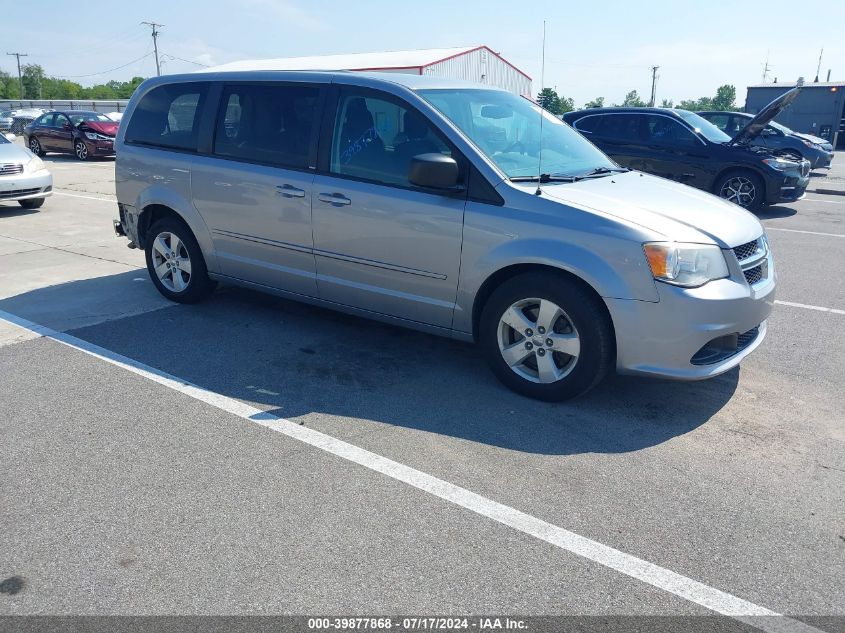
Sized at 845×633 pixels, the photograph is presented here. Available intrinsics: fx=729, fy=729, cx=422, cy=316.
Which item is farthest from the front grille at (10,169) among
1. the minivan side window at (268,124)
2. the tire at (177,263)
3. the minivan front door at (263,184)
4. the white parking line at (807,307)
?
the white parking line at (807,307)

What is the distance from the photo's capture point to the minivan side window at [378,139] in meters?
4.77

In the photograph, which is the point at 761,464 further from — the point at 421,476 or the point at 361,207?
the point at 361,207

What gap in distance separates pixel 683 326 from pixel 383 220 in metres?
2.01

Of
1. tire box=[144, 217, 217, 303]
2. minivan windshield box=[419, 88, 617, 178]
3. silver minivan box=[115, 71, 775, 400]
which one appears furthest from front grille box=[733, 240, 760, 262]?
tire box=[144, 217, 217, 303]

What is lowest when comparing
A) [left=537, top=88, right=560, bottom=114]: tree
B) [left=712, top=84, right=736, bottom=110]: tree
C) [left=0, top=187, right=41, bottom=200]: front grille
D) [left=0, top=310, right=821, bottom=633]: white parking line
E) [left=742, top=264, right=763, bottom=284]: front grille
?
[left=0, top=310, right=821, bottom=633]: white parking line

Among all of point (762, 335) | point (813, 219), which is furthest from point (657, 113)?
point (762, 335)

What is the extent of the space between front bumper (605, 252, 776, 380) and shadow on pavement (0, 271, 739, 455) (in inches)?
13.7

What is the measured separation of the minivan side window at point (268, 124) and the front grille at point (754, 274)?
3036 mm

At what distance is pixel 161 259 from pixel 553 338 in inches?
153

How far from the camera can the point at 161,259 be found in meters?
6.55

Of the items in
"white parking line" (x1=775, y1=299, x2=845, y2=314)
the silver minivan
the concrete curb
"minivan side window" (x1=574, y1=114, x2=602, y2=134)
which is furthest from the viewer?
the concrete curb

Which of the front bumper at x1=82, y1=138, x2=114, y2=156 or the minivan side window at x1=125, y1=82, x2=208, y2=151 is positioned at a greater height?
the minivan side window at x1=125, y1=82, x2=208, y2=151

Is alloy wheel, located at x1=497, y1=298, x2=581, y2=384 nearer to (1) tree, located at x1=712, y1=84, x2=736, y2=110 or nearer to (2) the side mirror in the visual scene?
(2) the side mirror

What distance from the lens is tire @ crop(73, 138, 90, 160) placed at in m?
22.6
